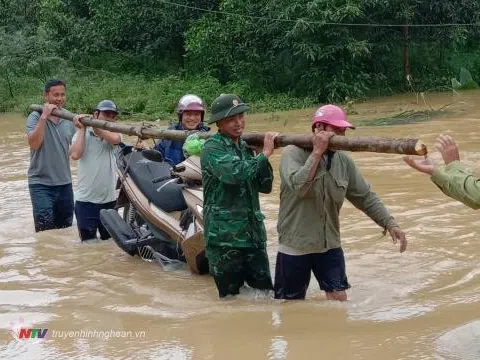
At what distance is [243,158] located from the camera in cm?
489

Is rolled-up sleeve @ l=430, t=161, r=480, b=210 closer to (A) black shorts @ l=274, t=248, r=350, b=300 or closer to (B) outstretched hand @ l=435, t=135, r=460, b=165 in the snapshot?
(B) outstretched hand @ l=435, t=135, r=460, b=165

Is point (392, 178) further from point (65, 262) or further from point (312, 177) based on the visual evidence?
point (312, 177)

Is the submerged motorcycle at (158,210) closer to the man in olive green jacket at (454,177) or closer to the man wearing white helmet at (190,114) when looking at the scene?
the man wearing white helmet at (190,114)

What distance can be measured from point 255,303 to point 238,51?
2101 centimetres

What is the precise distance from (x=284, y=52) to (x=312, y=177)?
67.6 feet

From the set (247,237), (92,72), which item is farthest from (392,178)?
(92,72)

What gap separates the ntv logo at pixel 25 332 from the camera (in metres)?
4.73

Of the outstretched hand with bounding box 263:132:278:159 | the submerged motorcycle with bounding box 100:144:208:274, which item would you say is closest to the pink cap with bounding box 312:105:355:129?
the outstretched hand with bounding box 263:132:278:159

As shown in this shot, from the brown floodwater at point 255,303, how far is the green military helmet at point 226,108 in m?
1.29

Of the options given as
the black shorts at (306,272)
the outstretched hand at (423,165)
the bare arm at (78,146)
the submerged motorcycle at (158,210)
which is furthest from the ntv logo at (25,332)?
the outstretched hand at (423,165)

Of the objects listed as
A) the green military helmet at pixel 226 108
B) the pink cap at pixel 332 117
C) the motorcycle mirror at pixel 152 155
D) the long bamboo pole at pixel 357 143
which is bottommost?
the motorcycle mirror at pixel 152 155

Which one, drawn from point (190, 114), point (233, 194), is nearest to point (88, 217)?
point (190, 114)

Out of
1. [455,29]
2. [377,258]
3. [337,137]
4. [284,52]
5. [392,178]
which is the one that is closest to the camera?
[337,137]

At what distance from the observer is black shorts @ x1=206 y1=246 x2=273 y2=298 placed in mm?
4996
